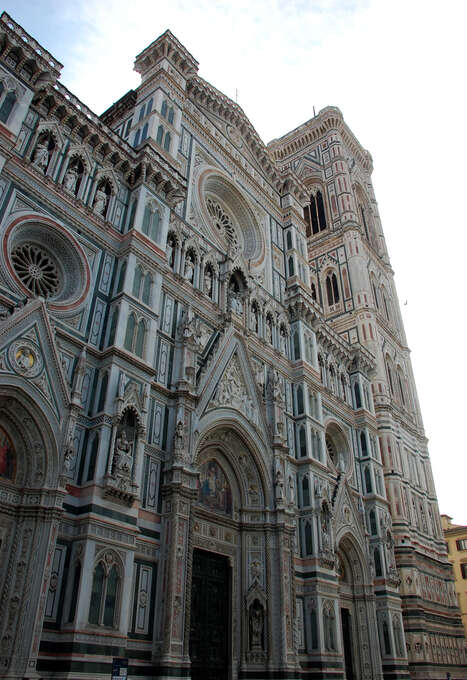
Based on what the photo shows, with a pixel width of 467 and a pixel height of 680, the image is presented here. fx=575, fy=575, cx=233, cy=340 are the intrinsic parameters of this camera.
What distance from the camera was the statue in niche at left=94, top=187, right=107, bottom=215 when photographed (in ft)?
54.1

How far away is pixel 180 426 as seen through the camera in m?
15.6

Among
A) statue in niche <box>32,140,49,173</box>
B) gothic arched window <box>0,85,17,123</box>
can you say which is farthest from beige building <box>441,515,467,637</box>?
gothic arched window <box>0,85,17,123</box>

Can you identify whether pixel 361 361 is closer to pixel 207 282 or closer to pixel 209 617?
pixel 207 282

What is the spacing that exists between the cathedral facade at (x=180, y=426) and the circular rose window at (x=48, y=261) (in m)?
0.06

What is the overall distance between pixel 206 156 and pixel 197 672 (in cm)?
1850

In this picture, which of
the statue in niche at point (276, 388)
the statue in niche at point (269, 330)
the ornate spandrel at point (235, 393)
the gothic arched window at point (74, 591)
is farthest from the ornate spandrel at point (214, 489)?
the statue in niche at point (269, 330)

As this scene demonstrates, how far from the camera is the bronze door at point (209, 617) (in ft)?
49.2

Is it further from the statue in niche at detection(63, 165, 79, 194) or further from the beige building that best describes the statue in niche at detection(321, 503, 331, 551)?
the beige building

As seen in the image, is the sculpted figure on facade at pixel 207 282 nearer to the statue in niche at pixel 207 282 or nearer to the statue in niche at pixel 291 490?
the statue in niche at pixel 207 282

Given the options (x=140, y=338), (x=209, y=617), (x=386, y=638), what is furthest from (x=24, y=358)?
(x=386, y=638)

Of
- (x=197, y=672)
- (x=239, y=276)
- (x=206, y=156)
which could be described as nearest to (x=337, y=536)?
(x=197, y=672)

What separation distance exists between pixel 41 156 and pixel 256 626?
564 inches

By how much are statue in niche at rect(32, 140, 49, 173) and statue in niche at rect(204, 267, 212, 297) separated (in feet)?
21.9

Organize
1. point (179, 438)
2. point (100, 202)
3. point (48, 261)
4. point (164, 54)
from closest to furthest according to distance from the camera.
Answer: point (48, 261) < point (179, 438) < point (100, 202) < point (164, 54)
